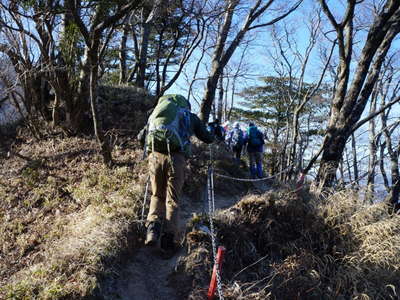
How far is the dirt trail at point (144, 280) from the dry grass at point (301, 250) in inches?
9.2

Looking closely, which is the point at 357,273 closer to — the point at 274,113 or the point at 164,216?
the point at 164,216

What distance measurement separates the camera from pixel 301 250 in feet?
15.9

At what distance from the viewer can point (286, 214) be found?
18.1ft

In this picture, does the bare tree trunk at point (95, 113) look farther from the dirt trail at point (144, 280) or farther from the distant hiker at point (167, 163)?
the dirt trail at point (144, 280)

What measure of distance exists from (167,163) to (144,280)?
1.54m

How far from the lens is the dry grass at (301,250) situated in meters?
4.23

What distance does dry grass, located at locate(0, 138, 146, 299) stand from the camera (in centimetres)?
371

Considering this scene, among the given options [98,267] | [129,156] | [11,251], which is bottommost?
[11,251]

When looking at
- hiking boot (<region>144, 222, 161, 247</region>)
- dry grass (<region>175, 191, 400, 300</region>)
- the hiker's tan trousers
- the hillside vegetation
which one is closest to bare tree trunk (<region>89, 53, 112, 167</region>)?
the hillside vegetation

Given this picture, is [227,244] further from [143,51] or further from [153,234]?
[143,51]

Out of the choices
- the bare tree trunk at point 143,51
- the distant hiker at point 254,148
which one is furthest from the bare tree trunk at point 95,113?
the bare tree trunk at point 143,51

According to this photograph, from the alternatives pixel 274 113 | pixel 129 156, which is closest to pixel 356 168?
pixel 274 113

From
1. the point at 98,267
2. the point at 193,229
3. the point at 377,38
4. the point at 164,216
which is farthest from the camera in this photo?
the point at 377,38

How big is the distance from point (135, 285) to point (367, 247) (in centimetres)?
326
